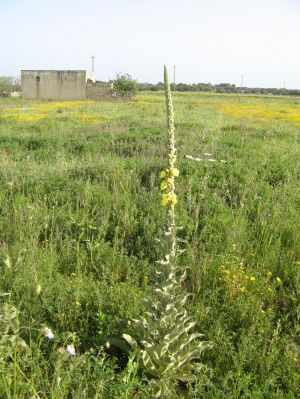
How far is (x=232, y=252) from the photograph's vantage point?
5078 millimetres

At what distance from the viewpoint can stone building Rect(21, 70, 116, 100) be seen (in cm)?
5356

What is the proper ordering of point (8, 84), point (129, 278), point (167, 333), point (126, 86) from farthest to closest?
point (8, 84)
point (126, 86)
point (129, 278)
point (167, 333)

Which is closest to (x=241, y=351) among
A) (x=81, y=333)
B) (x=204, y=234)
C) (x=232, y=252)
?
(x=81, y=333)

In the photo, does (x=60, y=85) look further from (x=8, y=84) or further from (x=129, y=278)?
Result: (x=129, y=278)

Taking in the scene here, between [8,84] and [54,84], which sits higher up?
[8,84]

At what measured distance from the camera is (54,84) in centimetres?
5591

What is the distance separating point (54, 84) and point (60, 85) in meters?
1.01

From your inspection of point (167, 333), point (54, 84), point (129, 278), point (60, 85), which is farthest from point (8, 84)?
point (167, 333)

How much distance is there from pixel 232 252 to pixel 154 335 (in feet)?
7.01

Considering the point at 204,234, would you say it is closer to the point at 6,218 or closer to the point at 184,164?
the point at 6,218

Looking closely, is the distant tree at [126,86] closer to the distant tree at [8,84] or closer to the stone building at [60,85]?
the stone building at [60,85]

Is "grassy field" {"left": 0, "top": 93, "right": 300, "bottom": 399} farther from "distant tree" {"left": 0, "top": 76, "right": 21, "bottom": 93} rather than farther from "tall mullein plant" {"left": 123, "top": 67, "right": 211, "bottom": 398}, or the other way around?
"distant tree" {"left": 0, "top": 76, "right": 21, "bottom": 93}

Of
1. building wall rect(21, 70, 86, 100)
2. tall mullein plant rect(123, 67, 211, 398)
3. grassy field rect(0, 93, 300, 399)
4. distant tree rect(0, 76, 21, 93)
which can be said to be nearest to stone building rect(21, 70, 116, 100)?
building wall rect(21, 70, 86, 100)

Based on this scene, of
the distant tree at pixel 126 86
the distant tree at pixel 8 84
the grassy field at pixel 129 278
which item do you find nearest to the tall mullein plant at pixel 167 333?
the grassy field at pixel 129 278
